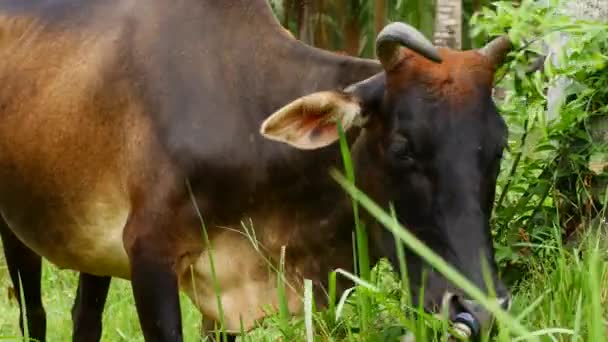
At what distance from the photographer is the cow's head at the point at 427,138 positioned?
11.0 ft

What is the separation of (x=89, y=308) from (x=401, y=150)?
2028 millimetres

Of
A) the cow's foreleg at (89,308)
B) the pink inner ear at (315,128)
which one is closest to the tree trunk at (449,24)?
the cow's foreleg at (89,308)

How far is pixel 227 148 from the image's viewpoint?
3943 mm

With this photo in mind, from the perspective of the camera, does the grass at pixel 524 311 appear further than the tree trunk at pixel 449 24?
No

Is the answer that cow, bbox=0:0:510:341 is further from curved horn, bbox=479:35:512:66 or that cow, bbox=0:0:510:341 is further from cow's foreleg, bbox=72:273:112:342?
cow's foreleg, bbox=72:273:112:342

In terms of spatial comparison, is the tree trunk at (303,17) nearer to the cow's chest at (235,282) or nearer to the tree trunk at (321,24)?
the tree trunk at (321,24)

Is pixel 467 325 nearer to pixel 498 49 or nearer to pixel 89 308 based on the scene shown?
pixel 498 49

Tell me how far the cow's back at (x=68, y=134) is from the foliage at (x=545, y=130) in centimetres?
128

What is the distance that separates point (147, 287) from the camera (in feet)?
13.0

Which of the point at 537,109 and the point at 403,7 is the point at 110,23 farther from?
the point at 403,7

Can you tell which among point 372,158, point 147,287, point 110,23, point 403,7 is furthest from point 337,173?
point 403,7

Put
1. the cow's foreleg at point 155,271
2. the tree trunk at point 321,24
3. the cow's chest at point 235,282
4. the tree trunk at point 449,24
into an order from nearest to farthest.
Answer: the cow's foreleg at point 155,271 → the cow's chest at point 235,282 → the tree trunk at point 449,24 → the tree trunk at point 321,24

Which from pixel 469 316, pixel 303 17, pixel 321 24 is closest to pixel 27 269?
pixel 469 316

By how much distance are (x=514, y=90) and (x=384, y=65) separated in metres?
0.87
